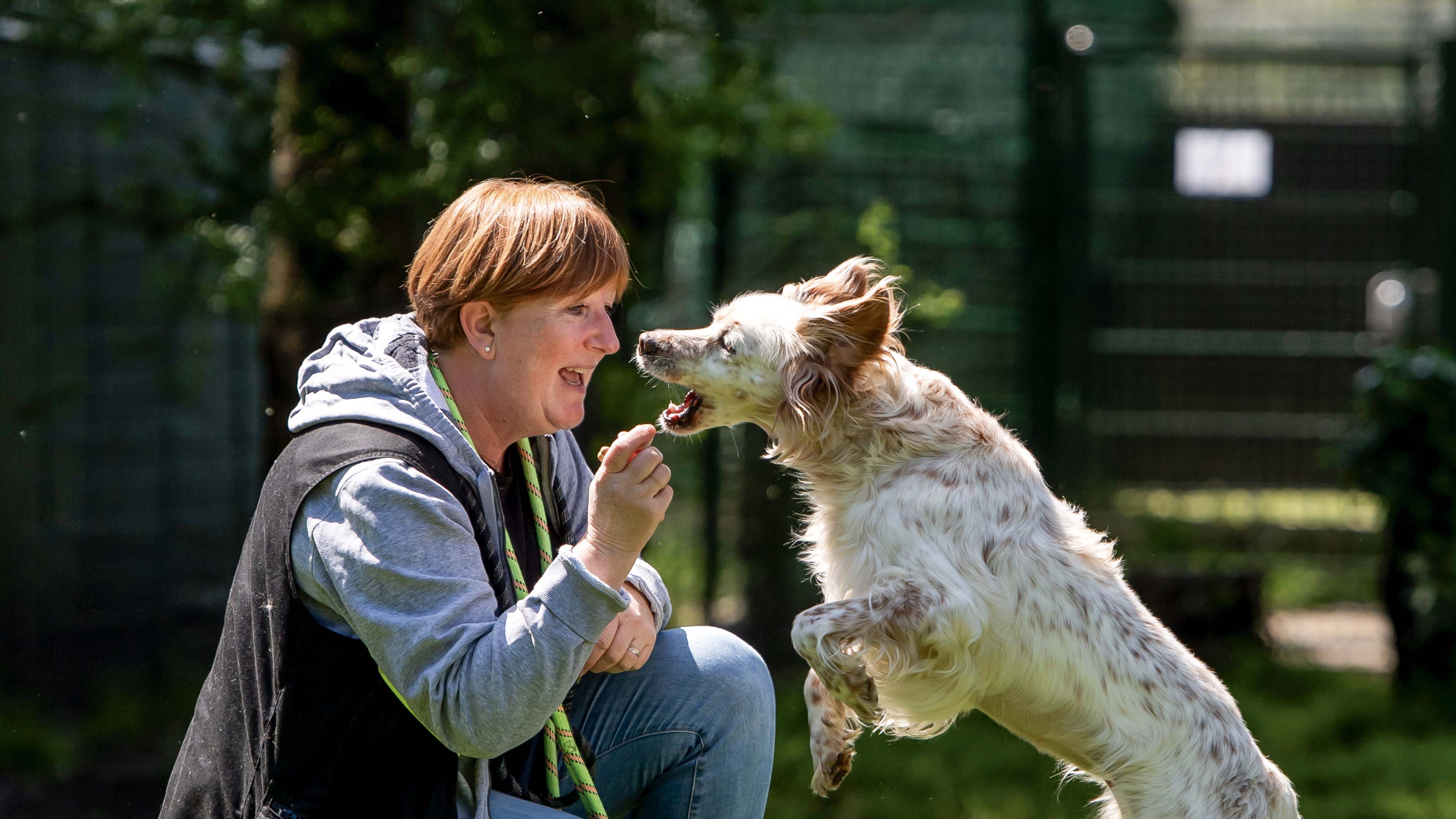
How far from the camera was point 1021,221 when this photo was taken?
5234mm

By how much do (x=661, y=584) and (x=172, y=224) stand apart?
290 centimetres

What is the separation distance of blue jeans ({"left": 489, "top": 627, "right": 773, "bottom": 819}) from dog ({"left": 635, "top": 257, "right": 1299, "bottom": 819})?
17 centimetres

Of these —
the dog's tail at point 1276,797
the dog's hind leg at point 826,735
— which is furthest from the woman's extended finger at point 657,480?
the dog's tail at point 1276,797

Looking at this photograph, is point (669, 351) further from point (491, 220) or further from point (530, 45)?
point (530, 45)

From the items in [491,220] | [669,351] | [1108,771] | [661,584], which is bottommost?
[1108,771]

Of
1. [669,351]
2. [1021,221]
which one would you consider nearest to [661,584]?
[669,351]

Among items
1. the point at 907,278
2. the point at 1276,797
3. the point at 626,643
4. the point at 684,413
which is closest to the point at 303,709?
the point at 626,643

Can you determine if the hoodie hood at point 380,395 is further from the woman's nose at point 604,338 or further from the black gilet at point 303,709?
the woman's nose at point 604,338

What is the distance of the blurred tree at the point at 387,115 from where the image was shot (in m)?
3.88

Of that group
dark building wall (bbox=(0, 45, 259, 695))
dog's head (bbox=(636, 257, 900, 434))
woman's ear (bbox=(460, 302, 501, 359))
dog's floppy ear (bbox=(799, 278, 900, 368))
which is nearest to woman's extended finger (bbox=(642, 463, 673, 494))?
woman's ear (bbox=(460, 302, 501, 359))

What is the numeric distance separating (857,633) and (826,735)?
0.35 metres

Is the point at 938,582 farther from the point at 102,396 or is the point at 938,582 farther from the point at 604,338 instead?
the point at 102,396

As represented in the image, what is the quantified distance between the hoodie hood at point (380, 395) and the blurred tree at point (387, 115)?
1.87 m

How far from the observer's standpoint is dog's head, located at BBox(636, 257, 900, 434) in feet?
8.07
